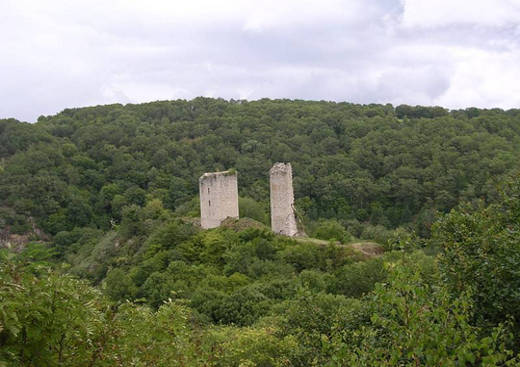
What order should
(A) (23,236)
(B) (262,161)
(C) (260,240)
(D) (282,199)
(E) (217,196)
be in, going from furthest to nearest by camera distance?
(B) (262,161), (A) (23,236), (E) (217,196), (D) (282,199), (C) (260,240)

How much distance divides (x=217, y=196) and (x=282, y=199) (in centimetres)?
351

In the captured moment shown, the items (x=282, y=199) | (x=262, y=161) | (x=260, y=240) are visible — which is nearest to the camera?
(x=260, y=240)

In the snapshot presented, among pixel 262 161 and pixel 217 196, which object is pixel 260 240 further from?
→ pixel 262 161

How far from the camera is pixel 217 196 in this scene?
3086 centimetres

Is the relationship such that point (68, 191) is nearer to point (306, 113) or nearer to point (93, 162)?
point (93, 162)

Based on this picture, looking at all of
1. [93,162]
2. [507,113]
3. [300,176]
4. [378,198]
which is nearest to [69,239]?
[93,162]

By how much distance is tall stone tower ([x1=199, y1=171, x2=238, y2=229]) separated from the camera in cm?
3073

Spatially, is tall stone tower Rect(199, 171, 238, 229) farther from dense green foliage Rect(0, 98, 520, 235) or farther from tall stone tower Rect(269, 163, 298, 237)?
dense green foliage Rect(0, 98, 520, 235)

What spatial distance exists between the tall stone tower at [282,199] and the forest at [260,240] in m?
1.31

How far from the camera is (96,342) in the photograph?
252 inches

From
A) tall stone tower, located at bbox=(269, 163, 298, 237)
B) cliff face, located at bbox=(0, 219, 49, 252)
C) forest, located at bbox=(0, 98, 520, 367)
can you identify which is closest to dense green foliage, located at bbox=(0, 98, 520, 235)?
forest, located at bbox=(0, 98, 520, 367)

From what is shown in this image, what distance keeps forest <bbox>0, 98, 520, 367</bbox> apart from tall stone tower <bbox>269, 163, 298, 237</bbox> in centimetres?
131

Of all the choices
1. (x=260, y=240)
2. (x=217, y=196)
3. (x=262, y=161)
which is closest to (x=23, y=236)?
(x=262, y=161)

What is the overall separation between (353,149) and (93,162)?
1098 inches
